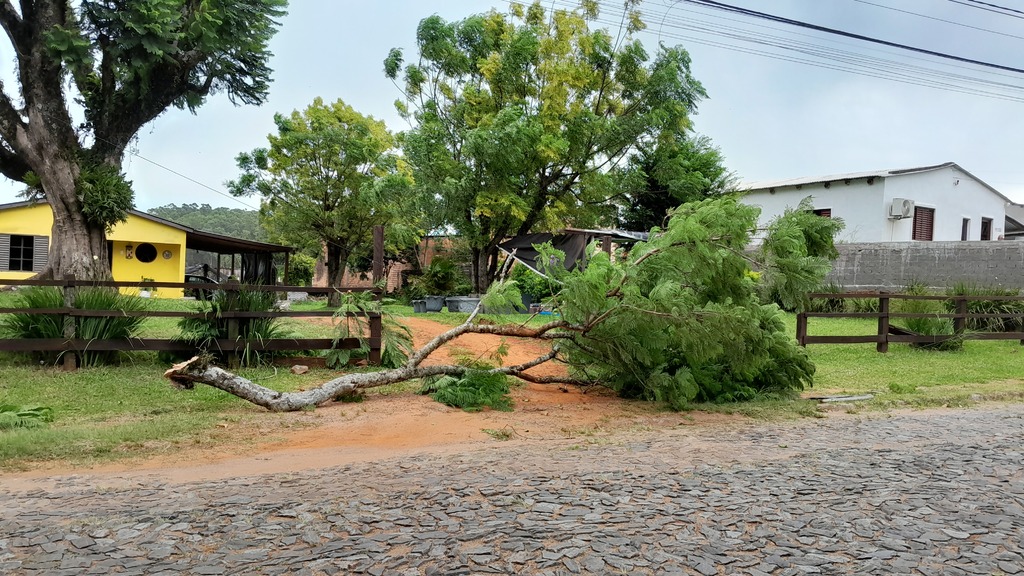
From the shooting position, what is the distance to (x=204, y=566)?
137 inches

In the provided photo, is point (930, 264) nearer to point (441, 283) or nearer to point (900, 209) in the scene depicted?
point (900, 209)

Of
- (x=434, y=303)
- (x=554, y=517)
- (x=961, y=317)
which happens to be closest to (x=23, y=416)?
(x=554, y=517)

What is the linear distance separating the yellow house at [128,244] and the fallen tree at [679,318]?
18.6 meters

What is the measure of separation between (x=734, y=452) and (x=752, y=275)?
18.5 feet

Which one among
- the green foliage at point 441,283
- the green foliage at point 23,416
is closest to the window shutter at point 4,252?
the green foliage at point 441,283

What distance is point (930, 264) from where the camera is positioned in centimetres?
2172

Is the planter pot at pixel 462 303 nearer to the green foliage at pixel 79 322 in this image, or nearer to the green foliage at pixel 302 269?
the green foliage at pixel 79 322

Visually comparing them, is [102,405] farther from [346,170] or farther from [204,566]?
[346,170]

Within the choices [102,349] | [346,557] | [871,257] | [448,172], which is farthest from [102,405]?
[871,257]

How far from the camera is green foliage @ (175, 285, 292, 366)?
9.95 m

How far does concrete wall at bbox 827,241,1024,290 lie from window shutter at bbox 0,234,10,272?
2900cm

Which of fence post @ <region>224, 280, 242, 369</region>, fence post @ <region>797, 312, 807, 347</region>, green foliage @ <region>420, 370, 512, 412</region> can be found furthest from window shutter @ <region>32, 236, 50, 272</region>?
fence post @ <region>797, 312, 807, 347</region>

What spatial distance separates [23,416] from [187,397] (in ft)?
5.87

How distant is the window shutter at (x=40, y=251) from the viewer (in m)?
26.0
